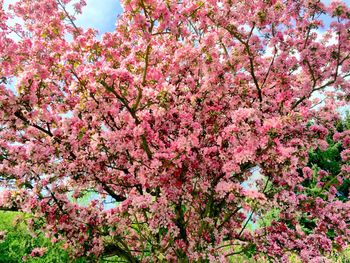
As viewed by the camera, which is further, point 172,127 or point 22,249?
point 22,249

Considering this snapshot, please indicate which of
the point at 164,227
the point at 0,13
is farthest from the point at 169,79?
the point at 0,13

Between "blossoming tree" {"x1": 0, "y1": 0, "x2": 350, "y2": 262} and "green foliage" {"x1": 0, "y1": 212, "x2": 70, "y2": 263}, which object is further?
"green foliage" {"x1": 0, "y1": 212, "x2": 70, "y2": 263}

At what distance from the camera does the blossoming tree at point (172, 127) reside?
643cm

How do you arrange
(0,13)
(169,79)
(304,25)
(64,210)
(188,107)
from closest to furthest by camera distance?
(64,210) → (188,107) → (169,79) → (304,25) → (0,13)

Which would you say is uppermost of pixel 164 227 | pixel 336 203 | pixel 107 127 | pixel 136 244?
pixel 107 127

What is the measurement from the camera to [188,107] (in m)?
7.29

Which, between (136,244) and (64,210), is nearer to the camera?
(64,210)

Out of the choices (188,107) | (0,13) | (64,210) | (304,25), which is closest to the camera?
(64,210)

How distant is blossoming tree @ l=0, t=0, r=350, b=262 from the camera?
6.43 meters

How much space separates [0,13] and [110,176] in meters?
4.97

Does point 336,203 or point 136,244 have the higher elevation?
point 336,203

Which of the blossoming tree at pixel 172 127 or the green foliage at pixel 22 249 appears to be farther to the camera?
the green foliage at pixel 22 249

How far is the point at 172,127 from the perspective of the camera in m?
7.19

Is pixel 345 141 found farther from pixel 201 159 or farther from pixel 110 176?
pixel 110 176
